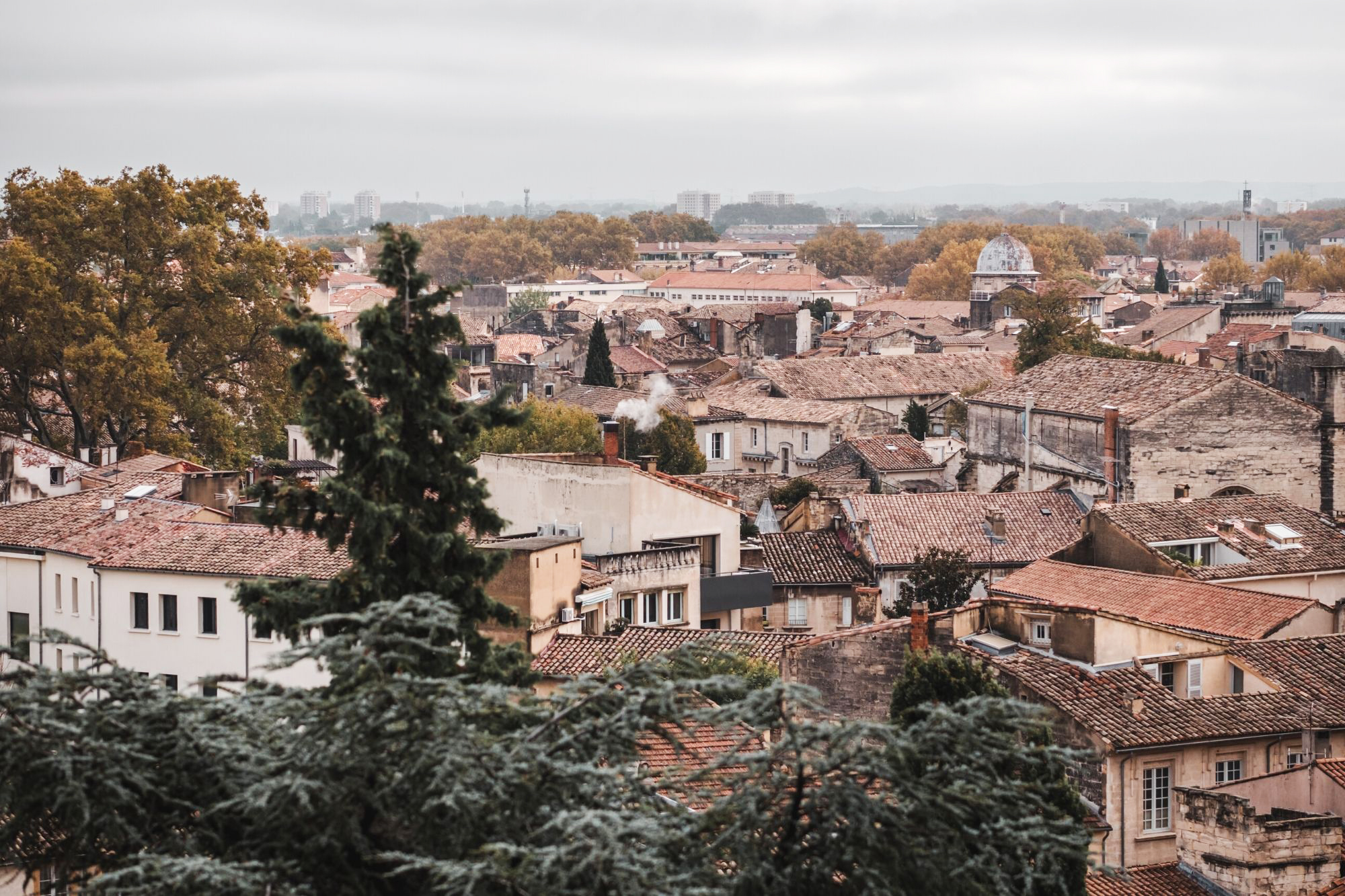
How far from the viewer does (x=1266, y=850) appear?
1533 cm

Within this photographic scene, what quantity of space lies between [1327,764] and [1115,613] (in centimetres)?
607

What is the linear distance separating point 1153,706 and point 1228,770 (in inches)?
35.2

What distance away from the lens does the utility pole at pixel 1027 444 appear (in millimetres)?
42594

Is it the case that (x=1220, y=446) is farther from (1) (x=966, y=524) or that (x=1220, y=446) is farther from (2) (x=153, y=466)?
(2) (x=153, y=466)

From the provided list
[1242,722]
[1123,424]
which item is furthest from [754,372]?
[1242,722]

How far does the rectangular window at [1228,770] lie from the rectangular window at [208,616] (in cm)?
1205

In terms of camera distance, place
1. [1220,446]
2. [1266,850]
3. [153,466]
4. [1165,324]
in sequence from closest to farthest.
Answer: [1266,850]
[153,466]
[1220,446]
[1165,324]

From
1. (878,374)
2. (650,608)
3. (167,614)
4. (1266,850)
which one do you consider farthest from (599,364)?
(1266,850)

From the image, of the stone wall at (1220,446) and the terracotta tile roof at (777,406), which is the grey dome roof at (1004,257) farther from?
the stone wall at (1220,446)

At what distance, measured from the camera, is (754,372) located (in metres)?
61.0

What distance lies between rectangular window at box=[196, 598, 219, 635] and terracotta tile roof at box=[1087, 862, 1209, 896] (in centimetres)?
1252

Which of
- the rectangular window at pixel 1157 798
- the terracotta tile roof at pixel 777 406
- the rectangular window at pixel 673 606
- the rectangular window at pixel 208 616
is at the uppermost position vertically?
the terracotta tile roof at pixel 777 406

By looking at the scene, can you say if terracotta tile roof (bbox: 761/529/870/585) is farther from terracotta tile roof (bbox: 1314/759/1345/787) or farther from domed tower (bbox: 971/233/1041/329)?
domed tower (bbox: 971/233/1041/329)

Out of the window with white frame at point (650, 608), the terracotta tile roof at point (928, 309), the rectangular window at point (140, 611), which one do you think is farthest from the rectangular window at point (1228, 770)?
the terracotta tile roof at point (928, 309)
